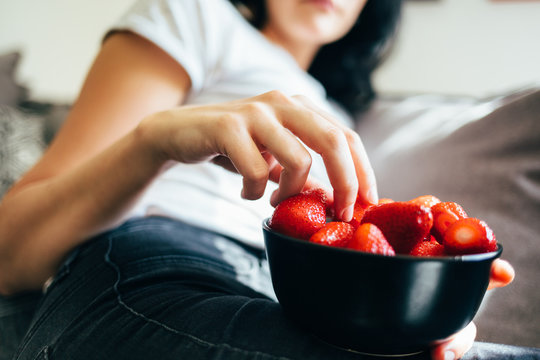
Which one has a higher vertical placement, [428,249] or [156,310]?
[428,249]

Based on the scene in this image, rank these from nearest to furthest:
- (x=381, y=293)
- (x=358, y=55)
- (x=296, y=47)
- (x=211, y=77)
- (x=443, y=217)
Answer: (x=381, y=293) → (x=443, y=217) → (x=211, y=77) → (x=296, y=47) → (x=358, y=55)

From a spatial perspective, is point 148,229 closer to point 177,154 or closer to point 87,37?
point 177,154

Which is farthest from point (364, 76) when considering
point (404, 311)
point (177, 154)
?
point (404, 311)

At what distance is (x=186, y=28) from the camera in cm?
82

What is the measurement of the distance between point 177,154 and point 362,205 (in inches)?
9.7

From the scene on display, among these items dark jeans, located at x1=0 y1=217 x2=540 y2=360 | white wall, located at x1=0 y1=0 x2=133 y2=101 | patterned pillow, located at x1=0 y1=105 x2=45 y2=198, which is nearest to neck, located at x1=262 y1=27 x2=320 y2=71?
dark jeans, located at x1=0 y1=217 x2=540 y2=360

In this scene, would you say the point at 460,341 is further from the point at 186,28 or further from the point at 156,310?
the point at 186,28

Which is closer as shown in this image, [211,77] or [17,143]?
[211,77]

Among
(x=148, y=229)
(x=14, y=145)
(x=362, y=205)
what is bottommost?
(x=14, y=145)

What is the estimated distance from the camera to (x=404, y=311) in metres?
0.33

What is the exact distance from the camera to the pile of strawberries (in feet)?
1.20

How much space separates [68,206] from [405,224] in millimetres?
501

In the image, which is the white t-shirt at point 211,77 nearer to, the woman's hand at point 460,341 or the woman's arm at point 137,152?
the woman's arm at point 137,152

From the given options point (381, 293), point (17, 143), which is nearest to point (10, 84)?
point (17, 143)
